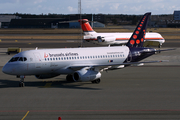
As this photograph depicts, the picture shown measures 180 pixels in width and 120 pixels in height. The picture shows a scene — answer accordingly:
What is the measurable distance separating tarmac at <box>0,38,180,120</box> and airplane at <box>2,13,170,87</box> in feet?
4.12

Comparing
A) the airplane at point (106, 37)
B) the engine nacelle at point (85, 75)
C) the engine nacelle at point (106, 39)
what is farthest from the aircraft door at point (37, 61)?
the engine nacelle at point (106, 39)

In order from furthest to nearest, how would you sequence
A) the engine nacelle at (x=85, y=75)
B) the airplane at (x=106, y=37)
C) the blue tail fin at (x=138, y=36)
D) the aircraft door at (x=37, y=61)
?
the airplane at (x=106, y=37)
the blue tail fin at (x=138, y=36)
the aircraft door at (x=37, y=61)
the engine nacelle at (x=85, y=75)

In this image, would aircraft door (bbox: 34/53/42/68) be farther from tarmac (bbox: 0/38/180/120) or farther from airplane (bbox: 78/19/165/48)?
airplane (bbox: 78/19/165/48)

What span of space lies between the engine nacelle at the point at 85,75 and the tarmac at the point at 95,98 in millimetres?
895

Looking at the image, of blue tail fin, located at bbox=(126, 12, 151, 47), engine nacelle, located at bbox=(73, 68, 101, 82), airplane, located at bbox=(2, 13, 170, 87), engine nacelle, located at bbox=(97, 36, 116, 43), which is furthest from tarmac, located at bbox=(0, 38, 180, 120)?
engine nacelle, located at bbox=(97, 36, 116, 43)

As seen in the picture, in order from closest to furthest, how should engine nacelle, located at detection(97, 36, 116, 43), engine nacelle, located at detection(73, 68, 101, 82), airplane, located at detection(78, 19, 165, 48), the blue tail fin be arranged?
engine nacelle, located at detection(73, 68, 101, 82)
the blue tail fin
airplane, located at detection(78, 19, 165, 48)
engine nacelle, located at detection(97, 36, 116, 43)

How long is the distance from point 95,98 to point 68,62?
7017mm

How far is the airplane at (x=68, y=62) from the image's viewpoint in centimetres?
2514

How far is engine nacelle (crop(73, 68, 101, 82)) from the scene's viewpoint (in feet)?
82.2

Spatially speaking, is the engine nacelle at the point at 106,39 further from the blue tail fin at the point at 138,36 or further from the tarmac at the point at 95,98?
the tarmac at the point at 95,98

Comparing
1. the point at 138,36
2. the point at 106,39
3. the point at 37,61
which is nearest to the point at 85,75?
the point at 37,61

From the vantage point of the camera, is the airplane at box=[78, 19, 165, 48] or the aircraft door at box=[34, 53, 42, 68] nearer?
the aircraft door at box=[34, 53, 42, 68]

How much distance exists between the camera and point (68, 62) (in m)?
26.9

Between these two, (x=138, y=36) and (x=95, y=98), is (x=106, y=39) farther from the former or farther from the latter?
(x=95, y=98)
